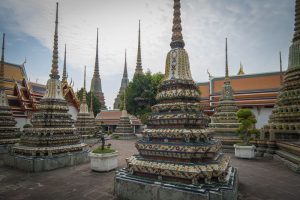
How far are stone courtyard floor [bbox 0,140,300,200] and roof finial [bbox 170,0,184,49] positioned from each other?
614 cm

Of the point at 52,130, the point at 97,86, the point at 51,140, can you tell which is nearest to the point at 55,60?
the point at 52,130

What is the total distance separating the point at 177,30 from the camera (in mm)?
7961

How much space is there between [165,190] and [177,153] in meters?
1.22

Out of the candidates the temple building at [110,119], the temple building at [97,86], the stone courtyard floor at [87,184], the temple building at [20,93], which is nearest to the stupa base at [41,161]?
the stone courtyard floor at [87,184]

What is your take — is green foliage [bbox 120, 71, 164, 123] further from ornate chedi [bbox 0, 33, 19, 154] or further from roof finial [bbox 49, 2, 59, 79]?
roof finial [bbox 49, 2, 59, 79]

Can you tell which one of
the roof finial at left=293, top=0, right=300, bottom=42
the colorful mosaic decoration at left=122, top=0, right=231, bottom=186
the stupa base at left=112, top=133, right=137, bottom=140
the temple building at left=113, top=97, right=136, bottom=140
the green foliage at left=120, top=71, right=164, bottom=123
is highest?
the roof finial at left=293, top=0, right=300, bottom=42

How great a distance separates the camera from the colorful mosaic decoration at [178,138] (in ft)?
19.8

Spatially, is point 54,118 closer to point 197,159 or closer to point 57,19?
point 57,19

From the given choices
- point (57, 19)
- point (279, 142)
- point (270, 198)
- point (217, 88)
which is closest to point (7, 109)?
point (57, 19)

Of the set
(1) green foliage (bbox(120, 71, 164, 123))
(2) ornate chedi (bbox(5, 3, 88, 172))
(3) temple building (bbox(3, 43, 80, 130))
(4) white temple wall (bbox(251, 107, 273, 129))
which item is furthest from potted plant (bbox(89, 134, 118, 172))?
(4) white temple wall (bbox(251, 107, 273, 129))

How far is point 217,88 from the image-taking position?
109 feet

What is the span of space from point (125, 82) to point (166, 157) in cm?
7148

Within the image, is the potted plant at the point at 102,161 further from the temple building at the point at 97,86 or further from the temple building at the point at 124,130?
the temple building at the point at 97,86

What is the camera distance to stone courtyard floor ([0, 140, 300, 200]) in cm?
685
